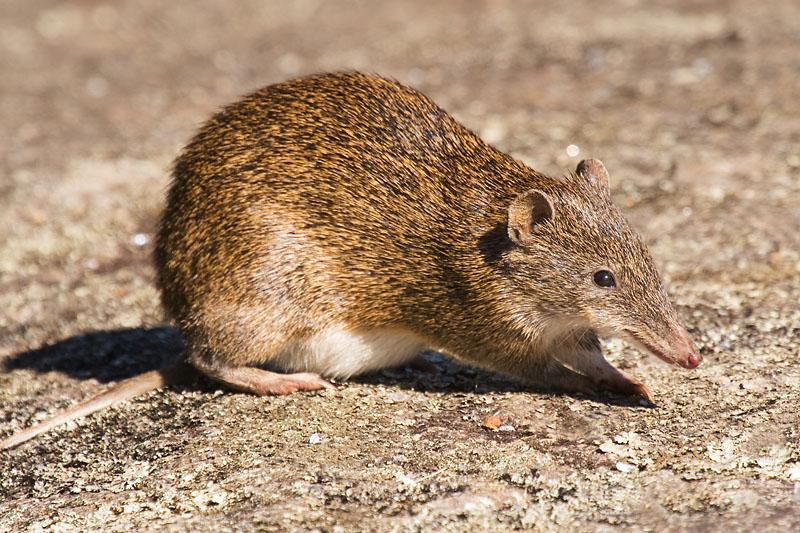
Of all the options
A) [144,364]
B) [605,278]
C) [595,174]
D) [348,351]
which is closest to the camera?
[605,278]

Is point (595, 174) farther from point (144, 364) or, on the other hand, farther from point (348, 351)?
point (144, 364)

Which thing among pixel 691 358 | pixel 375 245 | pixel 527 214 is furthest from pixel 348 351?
pixel 691 358

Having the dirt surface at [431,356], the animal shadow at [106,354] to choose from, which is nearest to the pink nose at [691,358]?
the dirt surface at [431,356]

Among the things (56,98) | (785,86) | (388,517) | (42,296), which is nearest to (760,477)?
(388,517)

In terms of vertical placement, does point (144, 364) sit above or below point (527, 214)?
below

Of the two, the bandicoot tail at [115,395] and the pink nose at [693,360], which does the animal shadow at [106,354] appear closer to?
the bandicoot tail at [115,395]

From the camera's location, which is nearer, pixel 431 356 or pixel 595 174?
pixel 595 174

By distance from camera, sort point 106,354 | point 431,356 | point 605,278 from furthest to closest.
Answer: point 106,354 < point 431,356 < point 605,278
